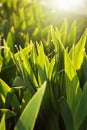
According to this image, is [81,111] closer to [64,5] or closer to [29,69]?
[29,69]

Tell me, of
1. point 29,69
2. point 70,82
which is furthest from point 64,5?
point 70,82

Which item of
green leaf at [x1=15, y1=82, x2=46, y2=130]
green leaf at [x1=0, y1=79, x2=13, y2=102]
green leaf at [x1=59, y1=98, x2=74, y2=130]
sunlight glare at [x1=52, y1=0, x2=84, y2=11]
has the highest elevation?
sunlight glare at [x1=52, y1=0, x2=84, y2=11]

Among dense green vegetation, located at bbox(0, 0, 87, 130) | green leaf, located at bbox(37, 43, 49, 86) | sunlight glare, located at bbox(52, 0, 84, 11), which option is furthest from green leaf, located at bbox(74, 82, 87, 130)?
sunlight glare, located at bbox(52, 0, 84, 11)

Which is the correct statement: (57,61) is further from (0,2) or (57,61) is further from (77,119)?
(0,2)

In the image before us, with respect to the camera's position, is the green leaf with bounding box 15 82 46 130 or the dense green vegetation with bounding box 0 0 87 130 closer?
the green leaf with bounding box 15 82 46 130

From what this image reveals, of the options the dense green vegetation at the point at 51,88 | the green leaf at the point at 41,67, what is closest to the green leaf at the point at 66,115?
the dense green vegetation at the point at 51,88

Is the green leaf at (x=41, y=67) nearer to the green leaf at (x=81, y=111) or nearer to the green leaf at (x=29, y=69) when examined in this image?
the green leaf at (x=29, y=69)

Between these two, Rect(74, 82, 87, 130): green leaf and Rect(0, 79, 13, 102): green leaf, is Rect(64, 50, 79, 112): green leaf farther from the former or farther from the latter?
Rect(0, 79, 13, 102): green leaf

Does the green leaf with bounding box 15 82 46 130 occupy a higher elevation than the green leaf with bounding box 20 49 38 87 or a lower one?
lower
